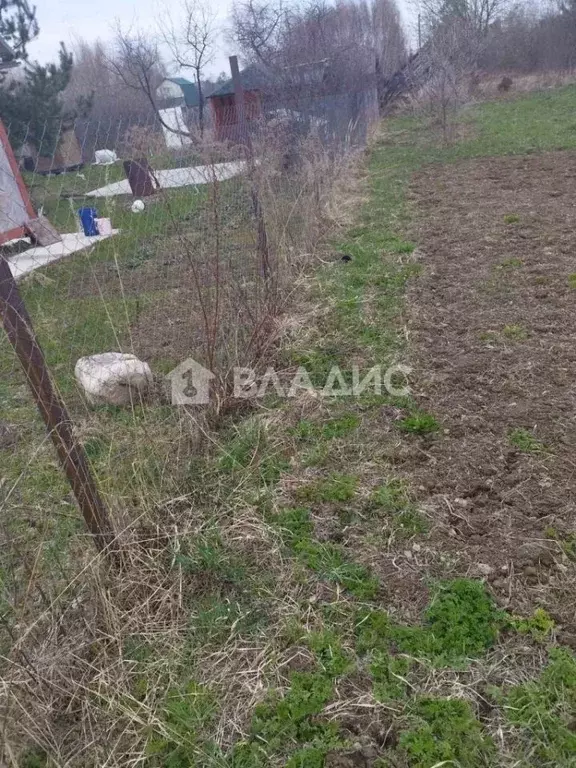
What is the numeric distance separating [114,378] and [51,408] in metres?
1.64

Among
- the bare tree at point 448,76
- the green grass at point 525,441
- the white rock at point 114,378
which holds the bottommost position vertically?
the green grass at point 525,441

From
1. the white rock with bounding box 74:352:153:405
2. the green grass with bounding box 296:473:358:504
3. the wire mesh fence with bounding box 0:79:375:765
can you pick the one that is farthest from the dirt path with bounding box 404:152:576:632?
the white rock with bounding box 74:352:153:405

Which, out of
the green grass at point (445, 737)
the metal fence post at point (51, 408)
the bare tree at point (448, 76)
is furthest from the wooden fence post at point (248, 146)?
the bare tree at point (448, 76)

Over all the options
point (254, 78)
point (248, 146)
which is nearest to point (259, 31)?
point (254, 78)

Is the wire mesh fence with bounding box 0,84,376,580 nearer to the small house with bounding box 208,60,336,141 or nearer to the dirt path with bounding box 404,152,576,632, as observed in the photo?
the dirt path with bounding box 404,152,576,632

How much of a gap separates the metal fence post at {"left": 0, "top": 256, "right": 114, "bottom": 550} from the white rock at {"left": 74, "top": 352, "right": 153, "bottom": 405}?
4.74ft

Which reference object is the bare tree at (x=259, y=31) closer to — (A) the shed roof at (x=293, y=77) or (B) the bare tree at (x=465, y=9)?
(A) the shed roof at (x=293, y=77)

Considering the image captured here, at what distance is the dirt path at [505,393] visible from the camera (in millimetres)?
2176

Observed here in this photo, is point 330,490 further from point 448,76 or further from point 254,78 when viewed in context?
point 254,78

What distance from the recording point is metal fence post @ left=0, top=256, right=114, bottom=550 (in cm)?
175

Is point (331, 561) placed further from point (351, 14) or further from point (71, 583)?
point (351, 14)

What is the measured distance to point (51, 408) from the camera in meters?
1.92

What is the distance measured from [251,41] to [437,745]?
49.7 ft

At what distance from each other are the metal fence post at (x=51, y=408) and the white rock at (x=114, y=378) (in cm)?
145
